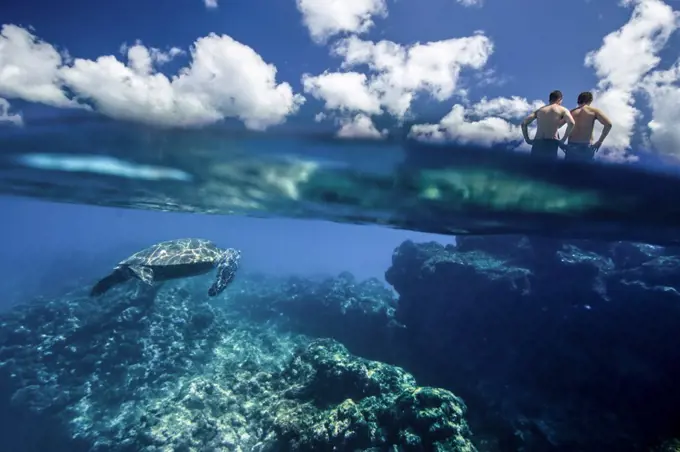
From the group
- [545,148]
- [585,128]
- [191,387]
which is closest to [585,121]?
[585,128]

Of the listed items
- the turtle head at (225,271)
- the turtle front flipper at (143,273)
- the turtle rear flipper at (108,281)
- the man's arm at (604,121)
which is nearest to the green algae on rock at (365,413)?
the turtle head at (225,271)

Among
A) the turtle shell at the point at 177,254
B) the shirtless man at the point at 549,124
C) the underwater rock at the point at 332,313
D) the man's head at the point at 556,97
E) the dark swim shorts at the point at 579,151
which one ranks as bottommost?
the underwater rock at the point at 332,313

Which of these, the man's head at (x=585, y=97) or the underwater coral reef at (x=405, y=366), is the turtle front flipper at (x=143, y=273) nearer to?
the underwater coral reef at (x=405, y=366)

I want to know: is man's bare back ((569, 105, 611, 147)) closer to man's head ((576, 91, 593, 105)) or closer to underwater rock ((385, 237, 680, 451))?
man's head ((576, 91, 593, 105))

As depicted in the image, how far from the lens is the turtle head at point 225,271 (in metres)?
12.0

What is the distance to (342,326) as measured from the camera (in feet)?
57.8

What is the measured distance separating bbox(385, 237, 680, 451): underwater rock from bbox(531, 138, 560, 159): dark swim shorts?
6.20 meters

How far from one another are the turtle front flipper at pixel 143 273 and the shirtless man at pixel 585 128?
13.2m

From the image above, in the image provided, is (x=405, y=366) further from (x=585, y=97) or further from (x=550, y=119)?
(x=585, y=97)

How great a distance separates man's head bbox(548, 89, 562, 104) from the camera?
7.14 m

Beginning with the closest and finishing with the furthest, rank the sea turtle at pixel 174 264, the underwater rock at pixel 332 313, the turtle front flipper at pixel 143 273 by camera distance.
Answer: the turtle front flipper at pixel 143 273 → the sea turtle at pixel 174 264 → the underwater rock at pixel 332 313

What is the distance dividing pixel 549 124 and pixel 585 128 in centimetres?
92

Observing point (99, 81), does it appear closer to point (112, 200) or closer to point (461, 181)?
point (461, 181)

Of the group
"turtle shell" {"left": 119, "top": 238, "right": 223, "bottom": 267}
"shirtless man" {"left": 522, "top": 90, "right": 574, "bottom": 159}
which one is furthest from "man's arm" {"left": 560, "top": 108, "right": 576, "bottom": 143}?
"turtle shell" {"left": 119, "top": 238, "right": 223, "bottom": 267}
